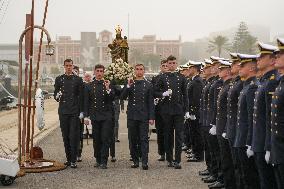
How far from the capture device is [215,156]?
8.16 m

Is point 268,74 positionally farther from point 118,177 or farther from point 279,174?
point 118,177

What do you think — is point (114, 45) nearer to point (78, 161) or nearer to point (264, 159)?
point (78, 161)

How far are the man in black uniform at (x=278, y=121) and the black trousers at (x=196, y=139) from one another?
5600 millimetres

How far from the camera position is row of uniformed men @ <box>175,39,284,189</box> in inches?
A: 209

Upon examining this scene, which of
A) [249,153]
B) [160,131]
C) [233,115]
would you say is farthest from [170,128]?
[249,153]

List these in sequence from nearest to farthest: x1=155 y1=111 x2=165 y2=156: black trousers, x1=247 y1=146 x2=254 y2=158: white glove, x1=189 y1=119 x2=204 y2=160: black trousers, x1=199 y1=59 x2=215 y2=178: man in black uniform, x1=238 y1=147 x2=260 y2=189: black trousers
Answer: x1=247 y1=146 x2=254 y2=158: white glove → x1=238 y1=147 x2=260 y2=189: black trousers → x1=199 y1=59 x2=215 y2=178: man in black uniform → x1=155 y1=111 x2=165 y2=156: black trousers → x1=189 y1=119 x2=204 y2=160: black trousers

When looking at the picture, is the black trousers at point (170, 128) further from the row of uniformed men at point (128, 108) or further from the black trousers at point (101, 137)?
the black trousers at point (101, 137)

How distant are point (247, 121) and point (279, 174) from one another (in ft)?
3.52

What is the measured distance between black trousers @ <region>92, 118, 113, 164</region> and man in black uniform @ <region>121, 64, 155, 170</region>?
0.42m

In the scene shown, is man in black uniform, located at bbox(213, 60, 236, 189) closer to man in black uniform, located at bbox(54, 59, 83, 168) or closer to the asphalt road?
the asphalt road

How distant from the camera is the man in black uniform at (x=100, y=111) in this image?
10.2 meters

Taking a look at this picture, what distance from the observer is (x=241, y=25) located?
408 ft

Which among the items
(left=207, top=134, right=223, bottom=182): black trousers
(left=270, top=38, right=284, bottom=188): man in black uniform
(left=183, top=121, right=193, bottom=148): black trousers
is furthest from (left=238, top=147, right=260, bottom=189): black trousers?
(left=183, top=121, right=193, bottom=148): black trousers

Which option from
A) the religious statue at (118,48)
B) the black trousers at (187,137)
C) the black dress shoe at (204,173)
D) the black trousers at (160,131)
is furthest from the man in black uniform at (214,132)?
the religious statue at (118,48)
